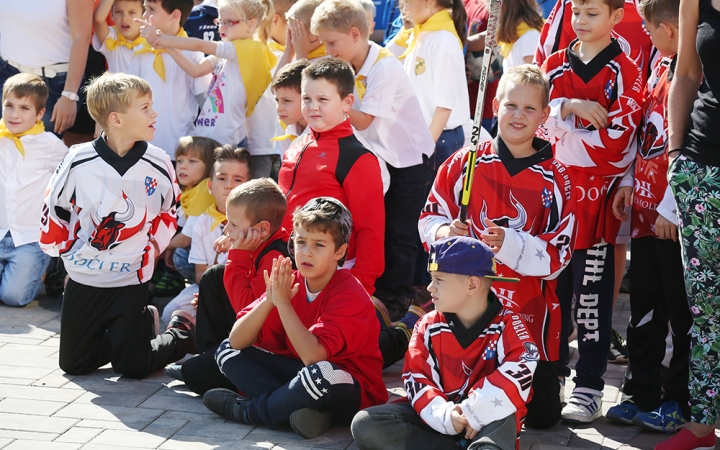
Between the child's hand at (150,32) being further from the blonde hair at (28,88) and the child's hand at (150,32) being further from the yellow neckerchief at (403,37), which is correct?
the yellow neckerchief at (403,37)

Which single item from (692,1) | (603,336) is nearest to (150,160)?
(603,336)

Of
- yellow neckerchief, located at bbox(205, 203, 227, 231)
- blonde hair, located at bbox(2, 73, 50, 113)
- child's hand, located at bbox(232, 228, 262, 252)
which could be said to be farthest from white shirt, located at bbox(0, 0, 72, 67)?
child's hand, located at bbox(232, 228, 262, 252)

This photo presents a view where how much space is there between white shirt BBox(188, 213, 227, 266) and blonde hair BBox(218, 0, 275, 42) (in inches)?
54.3

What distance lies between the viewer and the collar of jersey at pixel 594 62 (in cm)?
412

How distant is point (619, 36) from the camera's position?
15.0 ft

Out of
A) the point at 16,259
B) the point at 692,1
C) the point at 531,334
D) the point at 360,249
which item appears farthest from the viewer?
the point at 16,259

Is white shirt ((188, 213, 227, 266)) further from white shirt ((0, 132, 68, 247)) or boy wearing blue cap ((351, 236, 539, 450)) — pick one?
boy wearing blue cap ((351, 236, 539, 450))

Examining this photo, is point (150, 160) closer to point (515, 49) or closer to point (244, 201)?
point (244, 201)

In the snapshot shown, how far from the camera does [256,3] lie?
6.06 m

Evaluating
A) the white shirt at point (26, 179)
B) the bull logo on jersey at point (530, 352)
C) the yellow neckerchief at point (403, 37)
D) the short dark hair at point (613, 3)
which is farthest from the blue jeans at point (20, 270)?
the short dark hair at point (613, 3)

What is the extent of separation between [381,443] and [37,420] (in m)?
1.50

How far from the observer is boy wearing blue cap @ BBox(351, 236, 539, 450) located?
11.4 ft

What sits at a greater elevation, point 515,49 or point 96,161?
point 515,49

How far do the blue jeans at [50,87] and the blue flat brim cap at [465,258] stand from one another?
370cm
